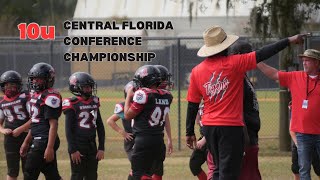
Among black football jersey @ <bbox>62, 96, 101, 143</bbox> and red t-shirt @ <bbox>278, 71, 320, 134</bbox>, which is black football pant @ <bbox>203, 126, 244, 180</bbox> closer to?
red t-shirt @ <bbox>278, 71, 320, 134</bbox>

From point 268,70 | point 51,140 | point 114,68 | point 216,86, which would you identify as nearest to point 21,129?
point 51,140

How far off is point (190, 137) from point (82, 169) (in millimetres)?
2232

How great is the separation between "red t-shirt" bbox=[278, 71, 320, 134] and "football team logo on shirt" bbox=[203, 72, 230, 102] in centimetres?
191

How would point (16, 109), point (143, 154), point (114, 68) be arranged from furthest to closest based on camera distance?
point (114, 68)
point (16, 109)
point (143, 154)

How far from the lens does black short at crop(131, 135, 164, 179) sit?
9.21m

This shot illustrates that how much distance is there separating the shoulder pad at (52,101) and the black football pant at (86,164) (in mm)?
716

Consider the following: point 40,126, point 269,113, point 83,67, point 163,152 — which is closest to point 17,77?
point 40,126

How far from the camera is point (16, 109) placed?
1066cm

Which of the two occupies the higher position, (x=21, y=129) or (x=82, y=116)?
(x=82, y=116)

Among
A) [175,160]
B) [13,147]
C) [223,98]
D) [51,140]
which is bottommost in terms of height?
[175,160]

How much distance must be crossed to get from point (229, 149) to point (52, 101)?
253cm

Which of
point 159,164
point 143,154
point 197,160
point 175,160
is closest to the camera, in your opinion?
point 143,154

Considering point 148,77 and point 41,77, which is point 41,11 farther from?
point 148,77

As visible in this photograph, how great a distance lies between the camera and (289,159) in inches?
596
